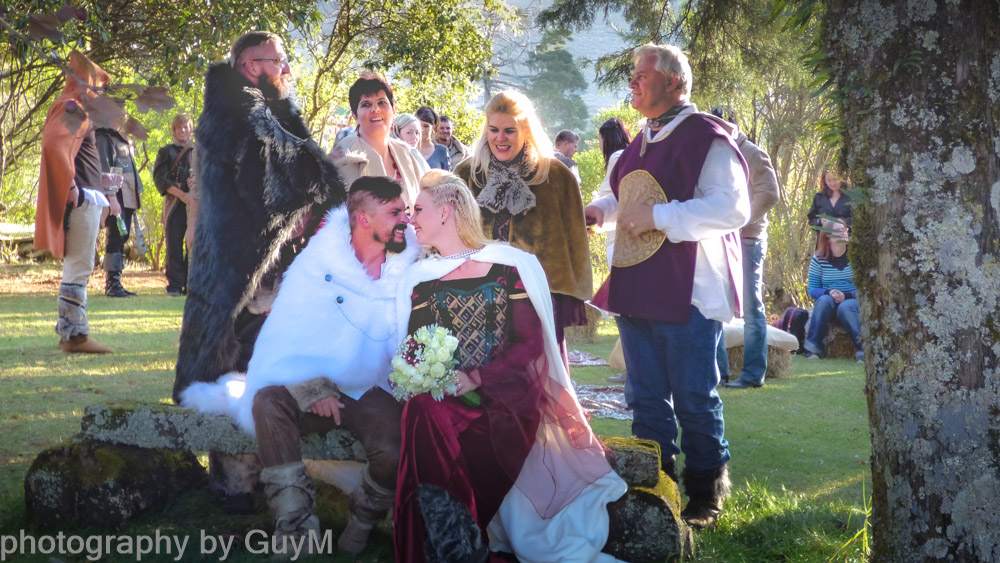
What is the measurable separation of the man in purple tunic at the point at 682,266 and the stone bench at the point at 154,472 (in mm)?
261

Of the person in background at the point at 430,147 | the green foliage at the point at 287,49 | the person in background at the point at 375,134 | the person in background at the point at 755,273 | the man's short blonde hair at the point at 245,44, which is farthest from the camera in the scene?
the person in background at the point at 430,147

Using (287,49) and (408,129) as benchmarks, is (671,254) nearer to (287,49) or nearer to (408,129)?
(408,129)

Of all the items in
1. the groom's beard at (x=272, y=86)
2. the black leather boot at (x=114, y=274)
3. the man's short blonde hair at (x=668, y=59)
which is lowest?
the black leather boot at (x=114, y=274)

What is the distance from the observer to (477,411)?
132 inches

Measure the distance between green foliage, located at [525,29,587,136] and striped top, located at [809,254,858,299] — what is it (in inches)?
1758

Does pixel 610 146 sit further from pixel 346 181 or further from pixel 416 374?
pixel 416 374

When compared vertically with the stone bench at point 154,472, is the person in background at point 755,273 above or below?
above

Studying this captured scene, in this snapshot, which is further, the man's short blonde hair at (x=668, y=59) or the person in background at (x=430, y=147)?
the person in background at (x=430, y=147)

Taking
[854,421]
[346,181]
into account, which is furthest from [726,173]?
[854,421]

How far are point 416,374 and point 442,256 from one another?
59 cm

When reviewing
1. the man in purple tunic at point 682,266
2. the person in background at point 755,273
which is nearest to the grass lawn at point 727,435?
the person in background at point 755,273

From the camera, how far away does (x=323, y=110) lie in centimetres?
1762

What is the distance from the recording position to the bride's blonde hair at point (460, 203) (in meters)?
3.59

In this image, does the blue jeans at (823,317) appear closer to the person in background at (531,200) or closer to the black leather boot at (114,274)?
the person in background at (531,200)
